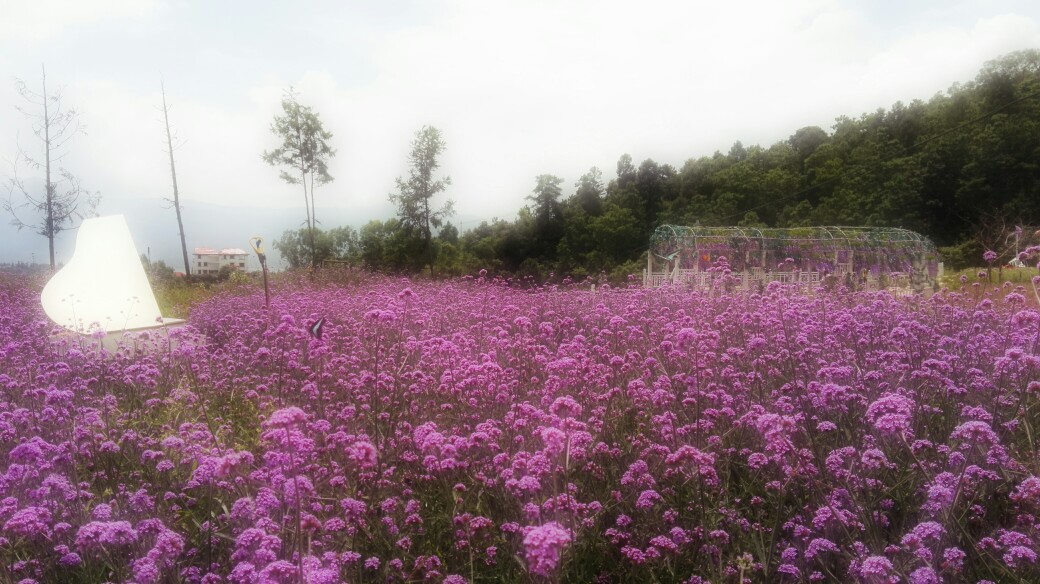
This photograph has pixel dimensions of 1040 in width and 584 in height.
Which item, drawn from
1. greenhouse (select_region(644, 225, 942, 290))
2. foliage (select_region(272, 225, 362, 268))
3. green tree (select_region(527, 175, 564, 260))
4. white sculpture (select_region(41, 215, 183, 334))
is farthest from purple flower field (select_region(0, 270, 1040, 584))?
green tree (select_region(527, 175, 564, 260))

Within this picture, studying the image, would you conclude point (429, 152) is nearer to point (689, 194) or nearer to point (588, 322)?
point (588, 322)

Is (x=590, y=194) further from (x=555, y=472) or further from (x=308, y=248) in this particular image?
(x=555, y=472)

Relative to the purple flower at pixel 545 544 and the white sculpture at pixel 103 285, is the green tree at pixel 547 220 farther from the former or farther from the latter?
the purple flower at pixel 545 544

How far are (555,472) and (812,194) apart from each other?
162ft

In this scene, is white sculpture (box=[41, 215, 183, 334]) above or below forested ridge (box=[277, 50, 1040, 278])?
below

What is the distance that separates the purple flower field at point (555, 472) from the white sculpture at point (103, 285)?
4.35 m

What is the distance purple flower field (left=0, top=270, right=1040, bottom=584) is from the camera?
7.56 feet

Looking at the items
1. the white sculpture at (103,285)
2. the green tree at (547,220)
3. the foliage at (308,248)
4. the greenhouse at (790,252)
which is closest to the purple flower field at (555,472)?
the white sculpture at (103,285)

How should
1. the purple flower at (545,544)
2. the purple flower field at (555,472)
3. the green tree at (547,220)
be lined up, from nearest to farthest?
the purple flower at (545,544) < the purple flower field at (555,472) < the green tree at (547,220)

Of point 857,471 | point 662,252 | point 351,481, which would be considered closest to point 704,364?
point 857,471

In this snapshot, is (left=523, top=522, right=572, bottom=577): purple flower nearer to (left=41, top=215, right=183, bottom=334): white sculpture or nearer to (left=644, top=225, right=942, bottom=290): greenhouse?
(left=41, top=215, right=183, bottom=334): white sculpture

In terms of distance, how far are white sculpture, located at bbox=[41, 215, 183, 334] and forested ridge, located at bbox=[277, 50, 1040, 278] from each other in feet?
57.3

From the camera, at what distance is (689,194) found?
168 feet

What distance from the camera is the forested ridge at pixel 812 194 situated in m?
35.6
